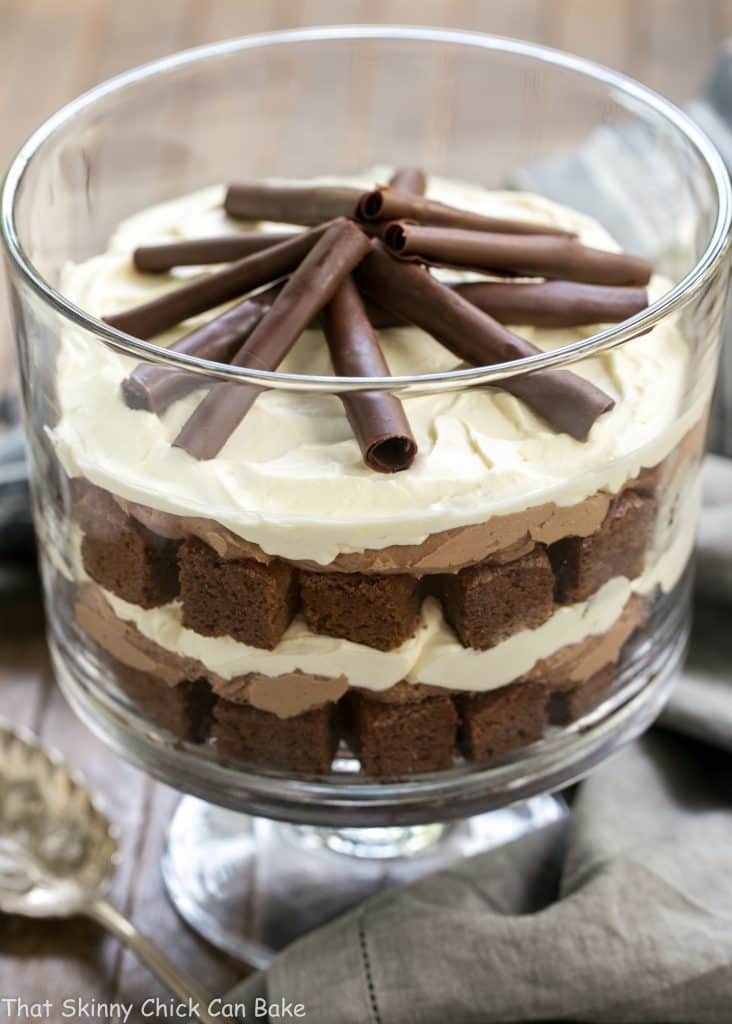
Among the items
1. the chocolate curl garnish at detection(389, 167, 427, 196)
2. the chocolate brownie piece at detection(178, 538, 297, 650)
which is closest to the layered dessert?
the chocolate brownie piece at detection(178, 538, 297, 650)

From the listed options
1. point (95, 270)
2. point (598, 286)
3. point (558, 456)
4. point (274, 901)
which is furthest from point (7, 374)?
point (558, 456)

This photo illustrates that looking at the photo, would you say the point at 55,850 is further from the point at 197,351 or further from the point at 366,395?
the point at 366,395

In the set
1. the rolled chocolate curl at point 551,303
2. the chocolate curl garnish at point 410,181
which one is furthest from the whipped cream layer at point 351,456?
the chocolate curl garnish at point 410,181

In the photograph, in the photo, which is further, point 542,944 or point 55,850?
point 55,850

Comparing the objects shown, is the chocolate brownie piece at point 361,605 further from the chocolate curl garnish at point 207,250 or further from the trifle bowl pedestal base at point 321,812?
the chocolate curl garnish at point 207,250

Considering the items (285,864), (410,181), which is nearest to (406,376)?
(410,181)

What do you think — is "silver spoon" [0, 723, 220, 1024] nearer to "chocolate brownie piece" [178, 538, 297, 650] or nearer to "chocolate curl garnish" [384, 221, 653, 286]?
"chocolate brownie piece" [178, 538, 297, 650]
